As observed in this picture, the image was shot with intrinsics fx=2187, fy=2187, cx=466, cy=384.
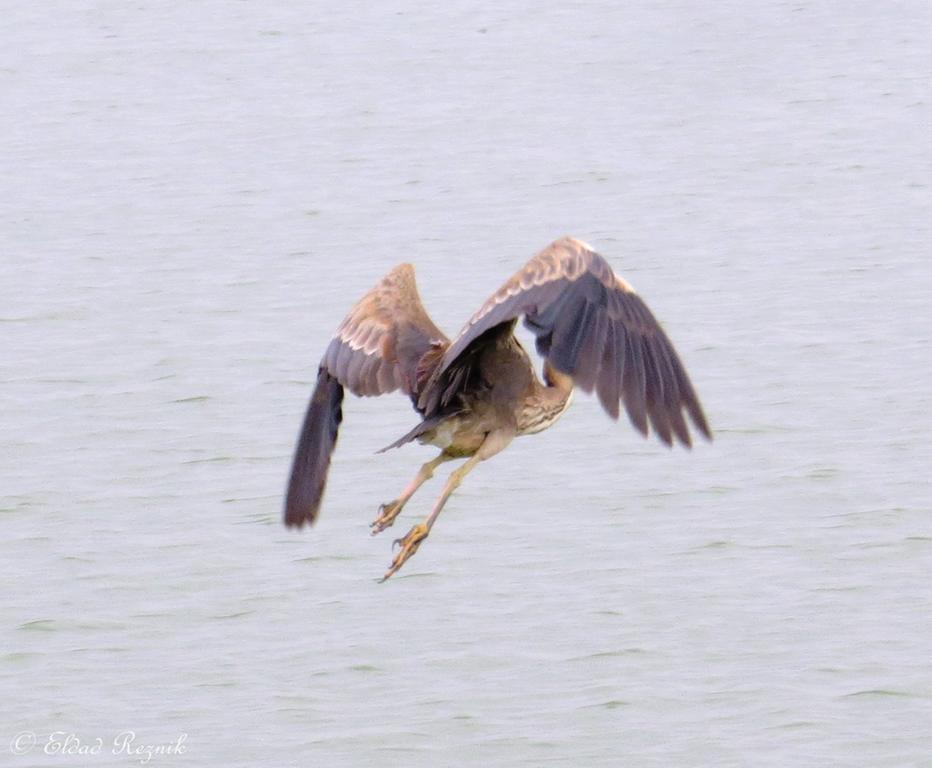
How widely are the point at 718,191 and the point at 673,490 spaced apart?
5.65m

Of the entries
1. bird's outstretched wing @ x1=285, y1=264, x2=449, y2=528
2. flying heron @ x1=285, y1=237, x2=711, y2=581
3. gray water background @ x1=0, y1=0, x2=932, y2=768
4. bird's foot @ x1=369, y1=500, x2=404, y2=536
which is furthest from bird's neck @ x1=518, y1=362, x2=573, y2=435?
gray water background @ x1=0, y1=0, x2=932, y2=768

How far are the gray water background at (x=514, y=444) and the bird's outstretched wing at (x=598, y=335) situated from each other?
9.59ft

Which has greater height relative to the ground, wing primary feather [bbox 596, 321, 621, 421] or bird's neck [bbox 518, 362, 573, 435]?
wing primary feather [bbox 596, 321, 621, 421]

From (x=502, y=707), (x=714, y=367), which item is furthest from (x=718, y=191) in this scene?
(x=502, y=707)

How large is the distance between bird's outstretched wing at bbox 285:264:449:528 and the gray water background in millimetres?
1727

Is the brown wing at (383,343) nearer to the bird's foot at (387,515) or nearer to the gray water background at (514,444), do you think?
the bird's foot at (387,515)

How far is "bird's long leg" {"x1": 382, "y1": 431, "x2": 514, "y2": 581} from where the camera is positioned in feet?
24.7

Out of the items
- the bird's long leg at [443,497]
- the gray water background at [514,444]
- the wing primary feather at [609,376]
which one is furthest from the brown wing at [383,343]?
the gray water background at [514,444]

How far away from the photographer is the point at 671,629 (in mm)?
10453

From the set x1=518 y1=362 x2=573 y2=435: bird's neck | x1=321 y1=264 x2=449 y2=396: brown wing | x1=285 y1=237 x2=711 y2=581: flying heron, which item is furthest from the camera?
x1=518 y1=362 x2=573 y2=435: bird's neck

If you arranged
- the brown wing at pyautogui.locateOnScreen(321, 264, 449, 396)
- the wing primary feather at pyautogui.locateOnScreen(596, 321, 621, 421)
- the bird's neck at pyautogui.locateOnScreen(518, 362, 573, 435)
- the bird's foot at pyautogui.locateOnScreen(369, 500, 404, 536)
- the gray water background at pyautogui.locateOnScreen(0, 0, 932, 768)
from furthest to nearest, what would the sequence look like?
the gray water background at pyautogui.locateOnScreen(0, 0, 932, 768) → the bird's neck at pyautogui.locateOnScreen(518, 362, 573, 435) → the brown wing at pyautogui.locateOnScreen(321, 264, 449, 396) → the bird's foot at pyautogui.locateOnScreen(369, 500, 404, 536) → the wing primary feather at pyautogui.locateOnScreen(596, 321, 621, 421)

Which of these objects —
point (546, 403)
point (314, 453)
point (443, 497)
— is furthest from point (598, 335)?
point (314, 453)

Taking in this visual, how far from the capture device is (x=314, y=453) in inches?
325

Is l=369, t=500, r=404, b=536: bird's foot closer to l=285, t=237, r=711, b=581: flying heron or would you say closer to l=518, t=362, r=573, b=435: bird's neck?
l=285, t=237, r=711, b=581: flying heron
